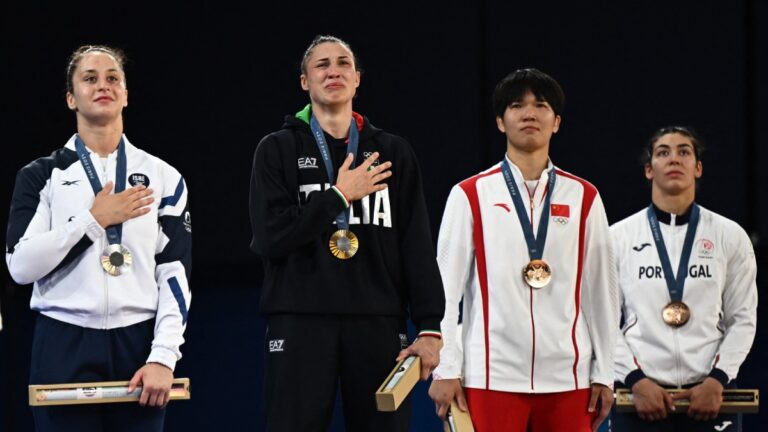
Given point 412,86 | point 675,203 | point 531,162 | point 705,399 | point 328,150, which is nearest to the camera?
point 328,150

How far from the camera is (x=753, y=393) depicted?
390 centimetres

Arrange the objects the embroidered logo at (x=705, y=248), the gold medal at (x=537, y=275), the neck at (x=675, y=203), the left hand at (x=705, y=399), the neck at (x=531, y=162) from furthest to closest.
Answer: the neck at (x=675, y=203) → the embroidered logo at (x=705, y=248) → the left hand at (x=705, y=399) → the neck at (x=531, y=162) → the gold medal at (x=537, y=275)

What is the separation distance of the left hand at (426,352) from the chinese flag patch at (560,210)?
0.64 metres

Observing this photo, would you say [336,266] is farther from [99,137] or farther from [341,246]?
[99,137]

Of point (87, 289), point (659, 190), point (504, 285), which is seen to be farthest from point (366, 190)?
point (659, 190)

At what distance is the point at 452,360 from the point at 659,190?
1.44m

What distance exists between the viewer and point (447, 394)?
129 inches

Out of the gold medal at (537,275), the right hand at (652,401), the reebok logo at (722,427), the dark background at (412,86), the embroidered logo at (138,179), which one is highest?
the dark background at (412,86)

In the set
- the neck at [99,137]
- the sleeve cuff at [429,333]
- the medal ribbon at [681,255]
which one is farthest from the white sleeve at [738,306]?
the neck at [99,137]

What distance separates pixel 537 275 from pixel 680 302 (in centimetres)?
100

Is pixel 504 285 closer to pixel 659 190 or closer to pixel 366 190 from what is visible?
pixel 366 190

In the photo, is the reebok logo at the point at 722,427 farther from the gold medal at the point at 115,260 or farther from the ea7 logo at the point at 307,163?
the gold medal at the point at 115,260

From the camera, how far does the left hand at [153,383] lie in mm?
2963

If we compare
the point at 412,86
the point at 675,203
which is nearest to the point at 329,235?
the point at 675,203
